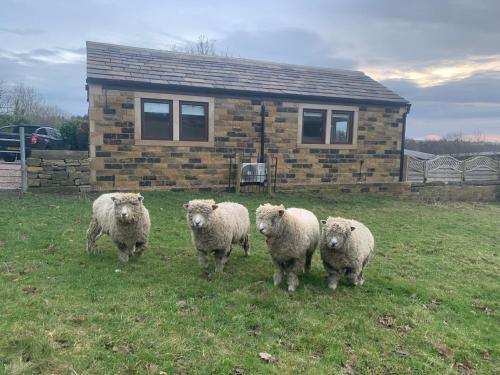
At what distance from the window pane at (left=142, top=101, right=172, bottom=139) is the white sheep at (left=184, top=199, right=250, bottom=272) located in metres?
8.18

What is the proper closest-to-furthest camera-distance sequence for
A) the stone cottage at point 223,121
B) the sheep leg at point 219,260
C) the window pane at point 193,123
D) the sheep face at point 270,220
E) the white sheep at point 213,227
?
the sheep face at point 270,220 → the white sheep at point 213,227 → the sheep leg at point 219,260 → the stone cottage at point 223,121 → the window pane at point 193,123

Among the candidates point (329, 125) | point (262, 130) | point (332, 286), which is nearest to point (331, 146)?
point (329, 125)

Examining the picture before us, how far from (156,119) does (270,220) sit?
9.93m

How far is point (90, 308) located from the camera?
4.89 m

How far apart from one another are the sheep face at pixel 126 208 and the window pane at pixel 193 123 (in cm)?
834

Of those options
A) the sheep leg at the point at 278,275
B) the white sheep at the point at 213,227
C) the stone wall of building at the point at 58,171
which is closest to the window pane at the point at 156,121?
the stone wall of building at the point at 58,171

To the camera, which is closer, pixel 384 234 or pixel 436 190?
pixel 384 234

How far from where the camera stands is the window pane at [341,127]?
55.7 ft

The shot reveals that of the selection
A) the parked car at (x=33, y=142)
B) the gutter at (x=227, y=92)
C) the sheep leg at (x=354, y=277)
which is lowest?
the sheep leg at (x=354, y=277)

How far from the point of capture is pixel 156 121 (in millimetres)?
14156

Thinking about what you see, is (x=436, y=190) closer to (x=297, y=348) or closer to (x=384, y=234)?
(x=384, y=234)

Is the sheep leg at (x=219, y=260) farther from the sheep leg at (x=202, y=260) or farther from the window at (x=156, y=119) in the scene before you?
the window at (x=156, y=119)

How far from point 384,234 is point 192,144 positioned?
795cm

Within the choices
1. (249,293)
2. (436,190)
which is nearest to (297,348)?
(249,293)
